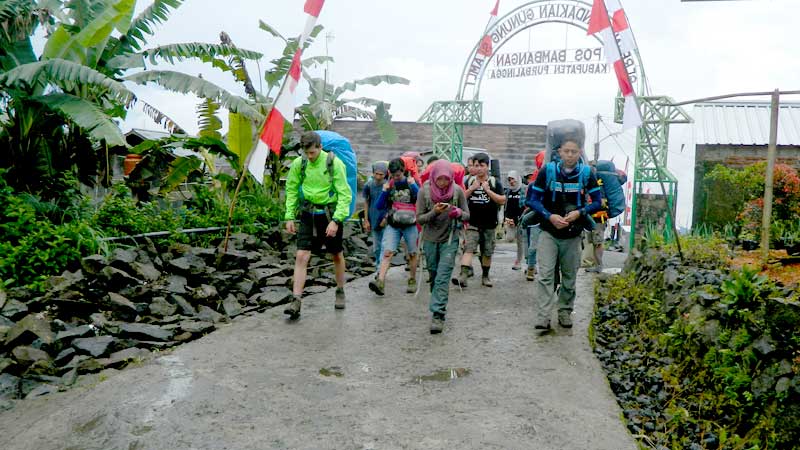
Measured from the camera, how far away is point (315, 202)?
23.2 ft

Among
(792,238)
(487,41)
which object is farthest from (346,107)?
(792,238)

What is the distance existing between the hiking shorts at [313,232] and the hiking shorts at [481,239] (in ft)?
9.03

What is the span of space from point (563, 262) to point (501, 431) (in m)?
2.78

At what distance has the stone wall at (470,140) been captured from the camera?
24.9 m

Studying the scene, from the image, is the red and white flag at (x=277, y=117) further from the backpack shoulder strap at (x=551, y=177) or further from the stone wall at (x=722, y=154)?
the stone wall at (x=722, y=154)

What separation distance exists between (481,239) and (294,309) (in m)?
3.24

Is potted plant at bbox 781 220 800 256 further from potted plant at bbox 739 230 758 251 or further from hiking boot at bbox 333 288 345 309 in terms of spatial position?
hiking boot at bbox 333 288 345 309

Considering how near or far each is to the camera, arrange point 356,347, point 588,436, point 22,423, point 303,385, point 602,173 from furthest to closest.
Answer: point 602,173
point 356,347
point 303,385
point 22,423
point 588,436

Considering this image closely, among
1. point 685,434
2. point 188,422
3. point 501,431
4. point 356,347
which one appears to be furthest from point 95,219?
point 685,434

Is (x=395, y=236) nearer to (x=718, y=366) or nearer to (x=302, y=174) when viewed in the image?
(x=302, y=174)

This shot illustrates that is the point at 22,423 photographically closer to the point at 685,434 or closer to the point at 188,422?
the point at 188,422

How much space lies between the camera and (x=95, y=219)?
8.98 m

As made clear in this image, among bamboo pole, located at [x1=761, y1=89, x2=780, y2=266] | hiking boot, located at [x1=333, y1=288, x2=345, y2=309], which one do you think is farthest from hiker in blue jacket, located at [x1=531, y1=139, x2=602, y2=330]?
hiking boot, located at [x1=333, y1=288, x2=345, y2=309]

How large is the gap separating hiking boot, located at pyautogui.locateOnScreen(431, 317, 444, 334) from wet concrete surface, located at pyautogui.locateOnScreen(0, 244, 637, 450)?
0.35 feet
